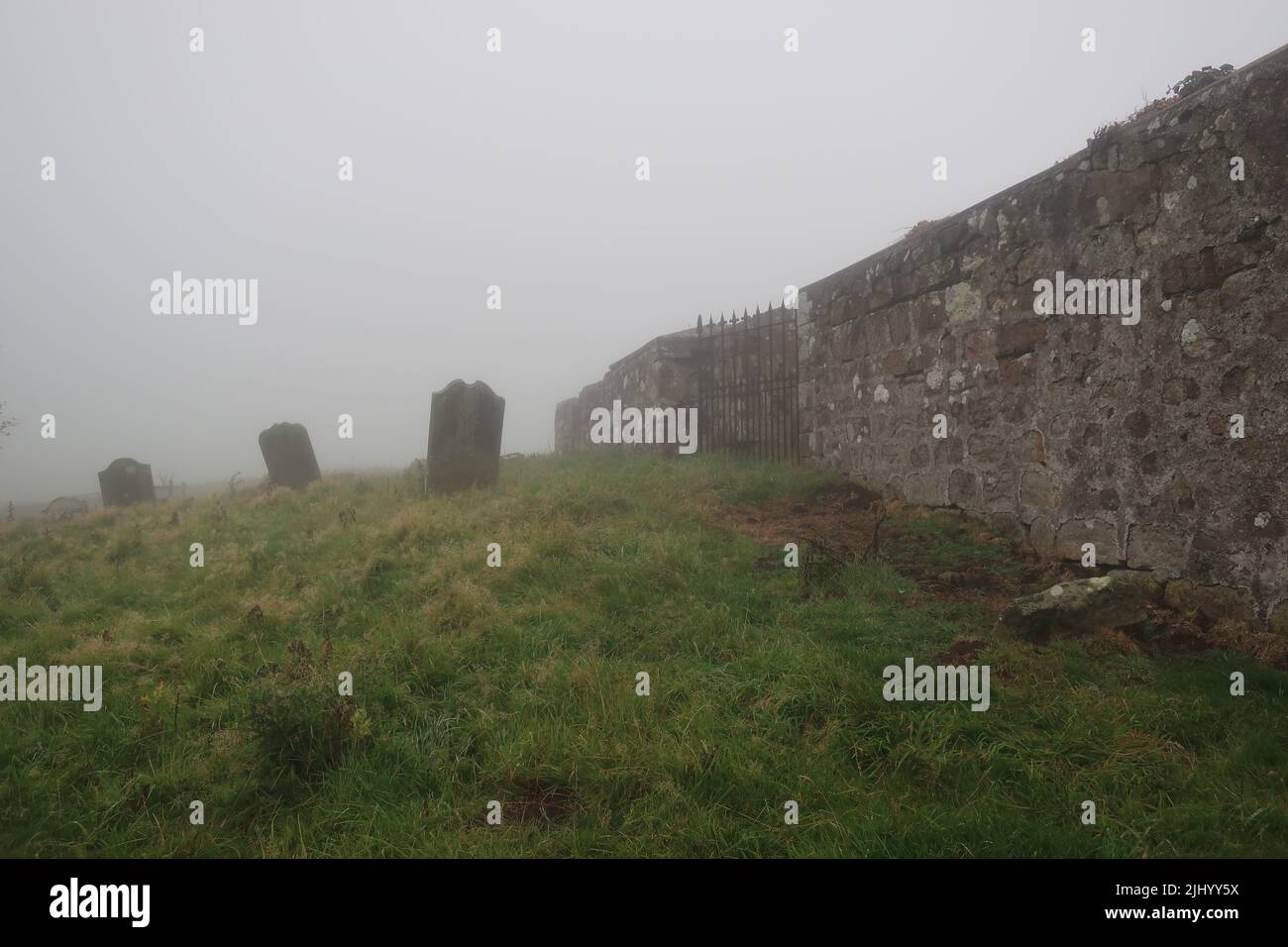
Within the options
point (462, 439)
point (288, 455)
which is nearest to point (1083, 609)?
point (462, 439)

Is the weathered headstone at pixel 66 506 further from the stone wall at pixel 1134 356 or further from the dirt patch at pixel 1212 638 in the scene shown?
the dirt patch at pixel 1212 638

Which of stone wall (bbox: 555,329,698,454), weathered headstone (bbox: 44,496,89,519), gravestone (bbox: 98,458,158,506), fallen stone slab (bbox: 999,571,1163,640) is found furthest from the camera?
weathered headstone (bbox: 44,496,89,519)

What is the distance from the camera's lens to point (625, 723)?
310 centimetres

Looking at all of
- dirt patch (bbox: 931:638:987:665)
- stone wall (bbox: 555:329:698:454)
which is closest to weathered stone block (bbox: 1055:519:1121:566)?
dirt patch (bbox: 931:638:987:665)

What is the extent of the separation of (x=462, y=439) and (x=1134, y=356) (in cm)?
669

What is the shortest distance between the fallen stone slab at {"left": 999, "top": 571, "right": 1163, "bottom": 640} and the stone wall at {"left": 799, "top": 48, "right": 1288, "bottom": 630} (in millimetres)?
329

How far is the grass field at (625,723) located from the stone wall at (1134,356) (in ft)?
1.74

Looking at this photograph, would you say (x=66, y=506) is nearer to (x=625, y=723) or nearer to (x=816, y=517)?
(x=816, y=517)

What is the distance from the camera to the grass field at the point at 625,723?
2.46m

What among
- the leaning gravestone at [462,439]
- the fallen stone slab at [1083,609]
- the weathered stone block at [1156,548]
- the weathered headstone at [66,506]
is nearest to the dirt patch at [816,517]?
the fallen stone slab at [1083,609]

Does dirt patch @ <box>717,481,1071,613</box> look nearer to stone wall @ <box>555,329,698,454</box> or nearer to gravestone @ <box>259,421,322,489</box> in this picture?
stone wall @ <box>555,329,698,454</box>

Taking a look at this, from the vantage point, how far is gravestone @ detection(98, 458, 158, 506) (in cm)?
1241

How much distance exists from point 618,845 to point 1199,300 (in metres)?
3.85
